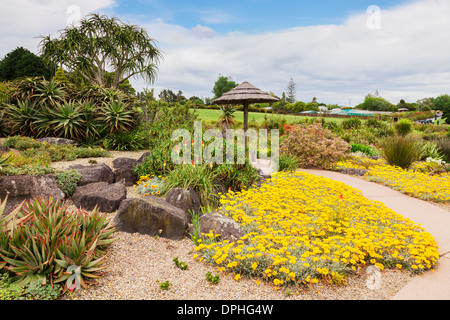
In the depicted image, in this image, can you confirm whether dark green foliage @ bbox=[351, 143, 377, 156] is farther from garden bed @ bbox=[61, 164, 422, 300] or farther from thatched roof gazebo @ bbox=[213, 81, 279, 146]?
garden bed @ bbox=[61, 164, 422, 300]

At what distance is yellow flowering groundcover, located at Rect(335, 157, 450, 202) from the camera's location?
650 cm

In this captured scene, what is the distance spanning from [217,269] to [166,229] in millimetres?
1107

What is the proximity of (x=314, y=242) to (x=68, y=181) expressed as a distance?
438cm

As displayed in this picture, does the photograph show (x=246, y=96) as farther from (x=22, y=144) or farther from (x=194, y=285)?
(x=194, y=285)

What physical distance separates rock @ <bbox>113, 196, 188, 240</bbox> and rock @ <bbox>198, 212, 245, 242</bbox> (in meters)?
0.31

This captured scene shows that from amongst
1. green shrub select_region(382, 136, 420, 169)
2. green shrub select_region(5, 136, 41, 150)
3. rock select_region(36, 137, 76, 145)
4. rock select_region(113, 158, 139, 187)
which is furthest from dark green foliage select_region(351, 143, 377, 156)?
green shrub select_region(5, 136, 41, 150)

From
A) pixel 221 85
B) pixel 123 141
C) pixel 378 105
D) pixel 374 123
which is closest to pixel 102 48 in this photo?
pixel 123 141

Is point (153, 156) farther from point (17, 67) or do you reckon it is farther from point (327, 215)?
point (17, 67)

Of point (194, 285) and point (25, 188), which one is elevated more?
point (25, 188)

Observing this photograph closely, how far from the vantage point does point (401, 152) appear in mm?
9750

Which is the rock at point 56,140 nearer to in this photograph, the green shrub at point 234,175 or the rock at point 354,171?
the green shrub at point 234,175

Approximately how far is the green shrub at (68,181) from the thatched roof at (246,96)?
4901mm

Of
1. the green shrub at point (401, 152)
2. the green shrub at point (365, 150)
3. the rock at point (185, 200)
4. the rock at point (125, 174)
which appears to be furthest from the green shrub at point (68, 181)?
the green shrub at point (365, 150)
